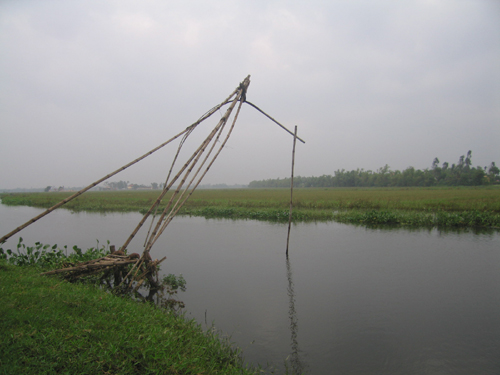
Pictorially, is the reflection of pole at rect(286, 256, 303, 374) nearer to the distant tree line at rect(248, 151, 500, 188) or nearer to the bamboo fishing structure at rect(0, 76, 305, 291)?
the bamboo fishing structure at rect(0, 76, 305, 291)

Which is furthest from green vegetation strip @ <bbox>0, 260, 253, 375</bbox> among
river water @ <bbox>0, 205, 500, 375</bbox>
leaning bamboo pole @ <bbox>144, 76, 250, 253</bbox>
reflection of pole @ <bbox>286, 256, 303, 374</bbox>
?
leaning bamboo pole @ <bbox>144, 76, 250, 253</bbox>

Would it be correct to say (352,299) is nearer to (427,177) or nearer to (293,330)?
(293,330)

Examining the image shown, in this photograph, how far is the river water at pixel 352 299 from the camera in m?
3.37

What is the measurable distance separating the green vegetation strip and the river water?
76cm

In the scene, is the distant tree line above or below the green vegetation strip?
above

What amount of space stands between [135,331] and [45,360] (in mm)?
781

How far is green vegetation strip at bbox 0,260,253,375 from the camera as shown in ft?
7.11

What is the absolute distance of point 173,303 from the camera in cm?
469

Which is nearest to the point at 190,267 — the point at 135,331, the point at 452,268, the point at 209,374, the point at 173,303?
the point at 173,303

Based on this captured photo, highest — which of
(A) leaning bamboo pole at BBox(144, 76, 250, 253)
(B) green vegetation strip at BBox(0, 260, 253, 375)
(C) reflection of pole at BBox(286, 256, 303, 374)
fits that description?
(A) leaning bamboo pole at BBox(144, 76, 250, 253)

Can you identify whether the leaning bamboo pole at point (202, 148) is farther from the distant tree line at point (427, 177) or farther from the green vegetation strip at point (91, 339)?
the distant tree line at point (427, 177)

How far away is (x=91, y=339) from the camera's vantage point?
250 cm

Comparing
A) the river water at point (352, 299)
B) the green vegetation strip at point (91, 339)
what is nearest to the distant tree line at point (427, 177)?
the river water at point (352, 299)

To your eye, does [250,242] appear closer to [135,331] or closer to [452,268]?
[452,268]
